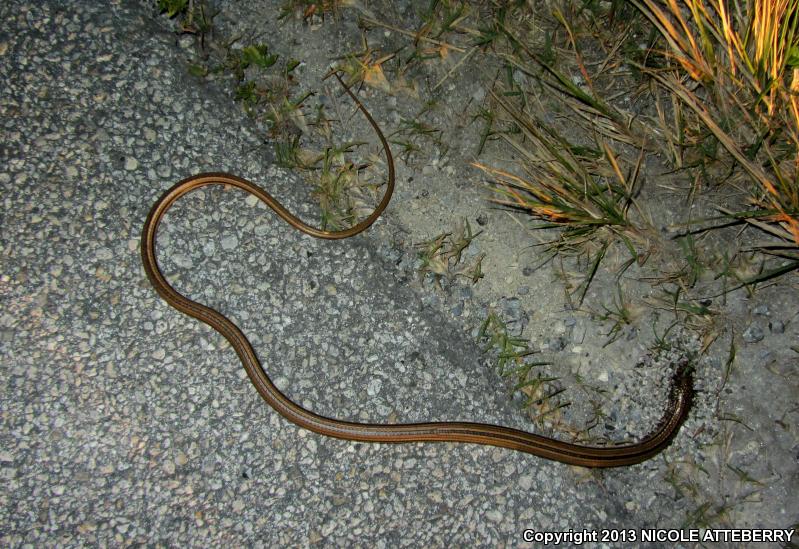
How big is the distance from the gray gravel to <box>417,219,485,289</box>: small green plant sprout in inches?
6.6

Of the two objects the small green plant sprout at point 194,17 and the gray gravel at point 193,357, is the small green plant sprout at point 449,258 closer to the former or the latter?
the gray gravel at point 193,357

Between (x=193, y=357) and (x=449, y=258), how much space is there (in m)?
1.55

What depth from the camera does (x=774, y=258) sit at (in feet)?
11.3

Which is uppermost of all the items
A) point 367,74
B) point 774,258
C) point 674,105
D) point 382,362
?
point 674,105

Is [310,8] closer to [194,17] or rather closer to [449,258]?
[194,17]

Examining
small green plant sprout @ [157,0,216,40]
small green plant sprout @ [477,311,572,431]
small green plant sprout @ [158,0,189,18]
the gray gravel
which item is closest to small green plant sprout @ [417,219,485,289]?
the gray gravel

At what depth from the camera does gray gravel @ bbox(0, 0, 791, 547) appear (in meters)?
3.12

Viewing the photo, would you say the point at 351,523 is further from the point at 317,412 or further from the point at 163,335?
the point at 163,335

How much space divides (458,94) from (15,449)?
10.4ft

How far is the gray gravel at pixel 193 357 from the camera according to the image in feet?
10.2

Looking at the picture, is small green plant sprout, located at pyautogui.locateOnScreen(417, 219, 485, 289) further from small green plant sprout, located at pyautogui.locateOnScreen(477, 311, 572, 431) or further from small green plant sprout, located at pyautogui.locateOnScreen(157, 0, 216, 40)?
small green plant sprout, located at pyautogui.locateOnScreen(157, 0, 216, 40)

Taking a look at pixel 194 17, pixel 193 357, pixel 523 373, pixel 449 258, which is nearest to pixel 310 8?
pixel 194 17

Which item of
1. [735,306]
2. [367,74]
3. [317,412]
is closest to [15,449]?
[317,412]

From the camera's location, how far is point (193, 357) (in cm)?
329
